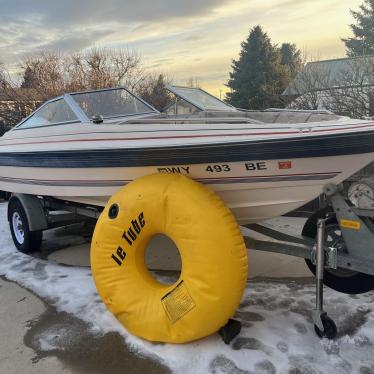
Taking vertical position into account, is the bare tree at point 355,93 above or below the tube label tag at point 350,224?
above

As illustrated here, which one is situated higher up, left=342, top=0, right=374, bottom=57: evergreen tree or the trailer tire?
left=342, top=0, right=374, bottom=57: evergreen tree

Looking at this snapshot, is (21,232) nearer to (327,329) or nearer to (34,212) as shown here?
(34,212)

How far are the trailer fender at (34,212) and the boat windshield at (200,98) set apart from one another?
7.13 feet

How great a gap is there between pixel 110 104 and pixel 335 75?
346 inches

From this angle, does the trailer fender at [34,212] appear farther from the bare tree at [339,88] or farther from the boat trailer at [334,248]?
the bare tree at [339,88]

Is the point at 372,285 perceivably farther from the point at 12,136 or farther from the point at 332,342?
the point at 12,136

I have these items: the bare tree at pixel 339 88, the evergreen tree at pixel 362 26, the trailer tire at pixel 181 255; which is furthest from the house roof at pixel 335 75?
the evergreen tree at pixel 362 26

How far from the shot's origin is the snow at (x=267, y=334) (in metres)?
2.91

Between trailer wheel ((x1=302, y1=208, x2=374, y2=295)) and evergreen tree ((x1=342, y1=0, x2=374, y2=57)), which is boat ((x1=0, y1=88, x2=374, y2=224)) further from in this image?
evergreen tree ((x1=342, y1=0, x2=374, y2=57))

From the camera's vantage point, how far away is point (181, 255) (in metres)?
3.24

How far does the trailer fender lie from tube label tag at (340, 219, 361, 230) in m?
3.67

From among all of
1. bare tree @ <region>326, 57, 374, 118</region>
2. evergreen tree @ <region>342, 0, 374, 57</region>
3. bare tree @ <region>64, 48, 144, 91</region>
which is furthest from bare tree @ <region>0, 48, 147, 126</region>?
evergreen tree @ <region>342, 0, 374, 57</region>

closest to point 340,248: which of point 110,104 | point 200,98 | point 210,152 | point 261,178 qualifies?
point 261,178

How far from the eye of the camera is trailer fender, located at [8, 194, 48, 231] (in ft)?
17.7
